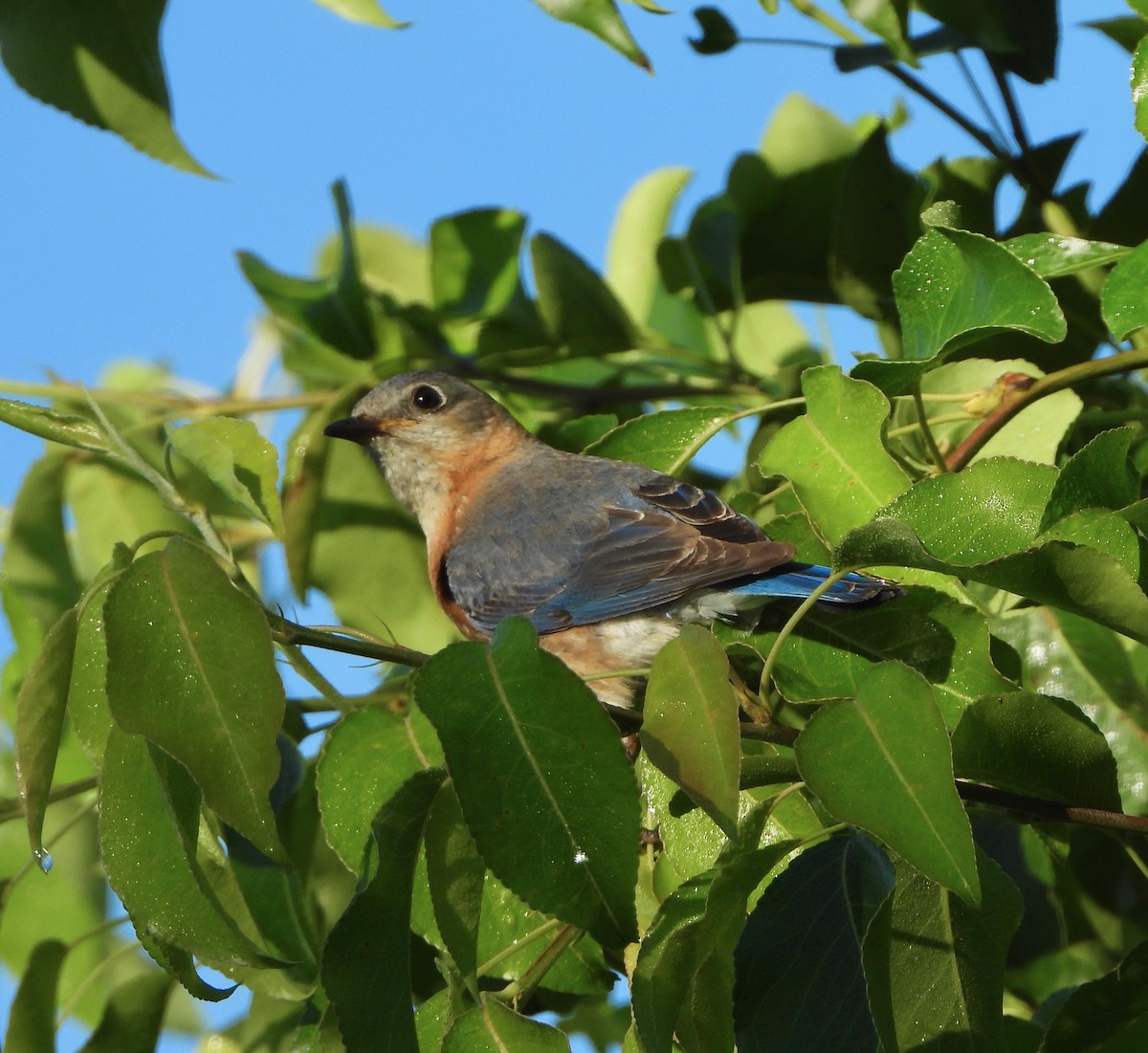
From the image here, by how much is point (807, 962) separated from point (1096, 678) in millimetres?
1051

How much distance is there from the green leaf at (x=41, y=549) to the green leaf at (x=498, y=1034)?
227cm

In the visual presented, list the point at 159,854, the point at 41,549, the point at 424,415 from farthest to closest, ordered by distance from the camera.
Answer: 1. the point at 424,415
2. the point at 41,549
3. the point at 159,854

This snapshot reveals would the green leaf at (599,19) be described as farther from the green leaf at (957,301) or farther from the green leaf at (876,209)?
the green leaf at (876,209)

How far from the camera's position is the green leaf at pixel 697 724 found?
1.78 m

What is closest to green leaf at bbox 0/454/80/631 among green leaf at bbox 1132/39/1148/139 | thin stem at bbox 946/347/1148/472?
thin stem at bbox 946/347/1148/472

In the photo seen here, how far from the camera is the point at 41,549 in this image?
13.2ft

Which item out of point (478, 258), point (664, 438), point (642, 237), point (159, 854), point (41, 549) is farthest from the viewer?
point (642, 237)

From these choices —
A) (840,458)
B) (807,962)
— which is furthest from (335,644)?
(840,458)

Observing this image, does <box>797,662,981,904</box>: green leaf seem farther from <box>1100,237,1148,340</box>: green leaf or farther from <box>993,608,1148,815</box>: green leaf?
<box>993,608,1148,815</box>: green leaf

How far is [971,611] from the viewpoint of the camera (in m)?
2.48

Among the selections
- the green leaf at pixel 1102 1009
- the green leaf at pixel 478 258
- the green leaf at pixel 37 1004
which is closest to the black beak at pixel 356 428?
the green leaf at pixel 478 258

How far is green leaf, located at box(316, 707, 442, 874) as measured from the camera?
8.74ft

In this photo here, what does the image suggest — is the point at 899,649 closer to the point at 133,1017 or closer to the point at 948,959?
the point at 948,959

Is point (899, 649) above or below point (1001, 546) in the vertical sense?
below
